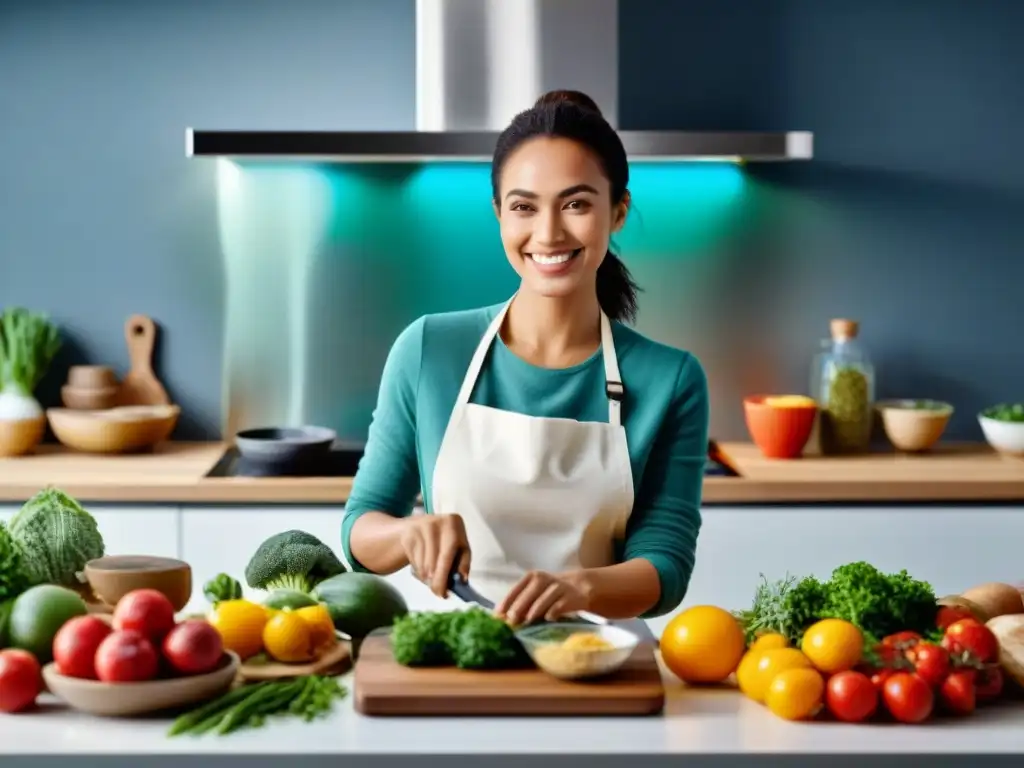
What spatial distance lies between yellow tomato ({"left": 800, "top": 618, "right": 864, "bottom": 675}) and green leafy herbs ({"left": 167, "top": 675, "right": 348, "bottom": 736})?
21.7 inches

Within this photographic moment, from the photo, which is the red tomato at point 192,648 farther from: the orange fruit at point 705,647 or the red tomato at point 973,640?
the red tomato at point 973,640

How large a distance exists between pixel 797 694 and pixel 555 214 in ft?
2.60

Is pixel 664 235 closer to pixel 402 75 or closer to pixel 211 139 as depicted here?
pixel 402 75

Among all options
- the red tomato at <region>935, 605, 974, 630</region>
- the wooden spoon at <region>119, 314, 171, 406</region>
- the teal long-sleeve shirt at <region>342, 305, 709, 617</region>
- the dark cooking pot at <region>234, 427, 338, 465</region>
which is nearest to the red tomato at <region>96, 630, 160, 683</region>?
the teal long-sleeve shirt at <region>342, 305, 709, 617</region>

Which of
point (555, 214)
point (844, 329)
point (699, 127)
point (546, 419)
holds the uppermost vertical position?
point (699, 127)

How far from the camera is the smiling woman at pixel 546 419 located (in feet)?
6.67

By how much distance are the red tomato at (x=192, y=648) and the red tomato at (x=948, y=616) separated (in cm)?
91

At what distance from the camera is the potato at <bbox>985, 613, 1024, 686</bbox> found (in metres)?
1.64

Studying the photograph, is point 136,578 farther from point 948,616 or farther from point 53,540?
point 948,616

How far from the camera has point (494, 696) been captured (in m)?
1.53

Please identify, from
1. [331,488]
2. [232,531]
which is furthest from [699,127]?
[232,531]

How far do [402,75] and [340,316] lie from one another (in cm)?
68

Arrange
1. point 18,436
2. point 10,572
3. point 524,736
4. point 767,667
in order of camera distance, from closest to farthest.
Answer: point 524,736 < point 767,667 < point 10,572 < point 18,436

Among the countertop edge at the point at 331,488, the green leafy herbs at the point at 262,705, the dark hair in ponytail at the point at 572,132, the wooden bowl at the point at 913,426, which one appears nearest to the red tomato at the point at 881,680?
the green leafy herbs at the point at 262,705
